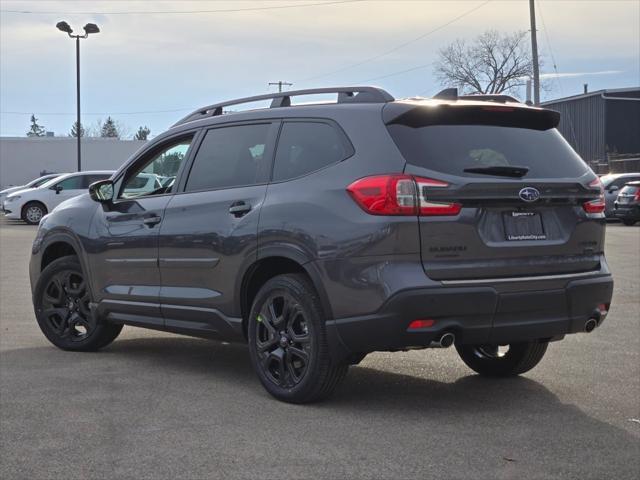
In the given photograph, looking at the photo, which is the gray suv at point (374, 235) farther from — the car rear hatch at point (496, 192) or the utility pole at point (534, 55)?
the utility pole at point (534, 55)

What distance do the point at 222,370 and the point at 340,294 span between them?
1.91m

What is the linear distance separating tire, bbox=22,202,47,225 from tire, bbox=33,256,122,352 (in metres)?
23.4

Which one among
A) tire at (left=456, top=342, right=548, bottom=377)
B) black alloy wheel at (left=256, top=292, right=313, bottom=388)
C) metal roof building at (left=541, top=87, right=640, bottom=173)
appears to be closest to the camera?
black alloy wheel at (left=256, top=292, right=313, bottom=388)

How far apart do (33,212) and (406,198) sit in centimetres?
2707

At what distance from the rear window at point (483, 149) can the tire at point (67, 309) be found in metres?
3.35

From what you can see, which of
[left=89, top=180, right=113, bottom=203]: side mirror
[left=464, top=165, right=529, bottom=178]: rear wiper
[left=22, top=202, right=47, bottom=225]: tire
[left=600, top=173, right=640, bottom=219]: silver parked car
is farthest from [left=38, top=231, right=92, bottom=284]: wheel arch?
[left=600, top=173, right=640, bottom=219]: silver parked car

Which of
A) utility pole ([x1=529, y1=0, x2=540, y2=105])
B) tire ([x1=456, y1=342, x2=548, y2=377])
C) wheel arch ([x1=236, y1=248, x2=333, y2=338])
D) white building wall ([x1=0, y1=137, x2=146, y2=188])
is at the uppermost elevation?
utility pole ([x1=529, y1=0, x2=540, y2=105])

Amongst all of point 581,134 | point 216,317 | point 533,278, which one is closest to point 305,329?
point 216,317

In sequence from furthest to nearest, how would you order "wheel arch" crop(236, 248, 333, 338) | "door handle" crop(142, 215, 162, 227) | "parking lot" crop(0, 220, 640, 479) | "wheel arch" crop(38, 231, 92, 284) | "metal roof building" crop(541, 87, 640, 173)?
1. "metal roof building" crop(541, 87, 640, 173)
2. "wheel arch" crop(38, 231, 92, 284)
3. "door handle" crop(142, 215, 162, 227)
4. "wheel arch" crop(236, 248, 333, 338)
5. "parking lot" crop(0, 220, 640, 479)

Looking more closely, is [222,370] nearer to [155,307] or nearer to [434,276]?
[155,307]

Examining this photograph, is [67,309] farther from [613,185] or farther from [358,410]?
[613,185]

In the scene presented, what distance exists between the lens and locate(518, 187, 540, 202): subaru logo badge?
570 centimetres

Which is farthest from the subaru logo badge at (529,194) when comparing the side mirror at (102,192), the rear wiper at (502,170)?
the side mirror at (102,192)

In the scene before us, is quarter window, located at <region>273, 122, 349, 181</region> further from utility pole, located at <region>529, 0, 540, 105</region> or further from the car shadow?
utility pole, located at <region>529, 0, 540, 105</region>
